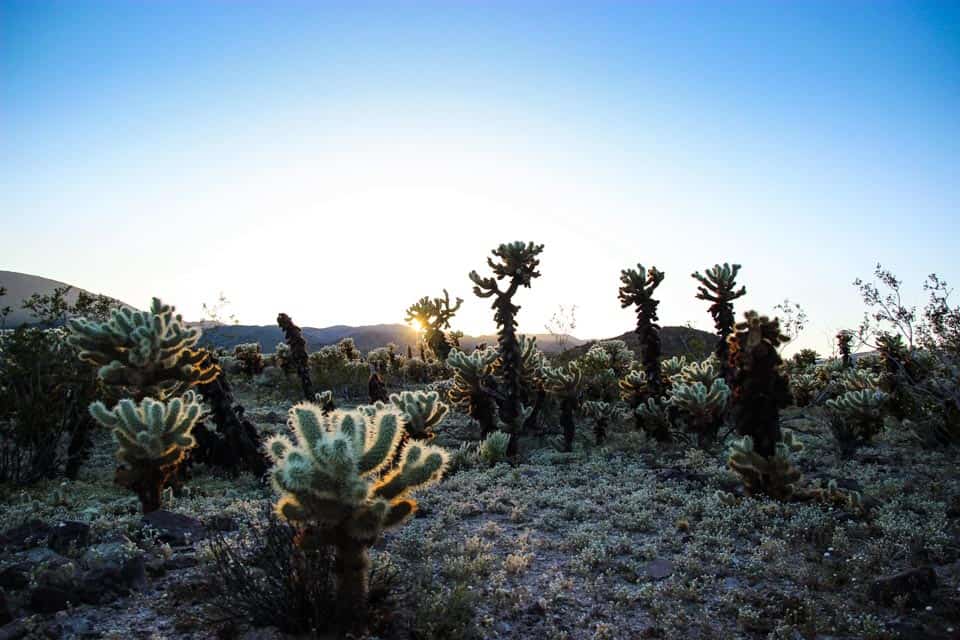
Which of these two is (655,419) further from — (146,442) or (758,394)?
(146,442)

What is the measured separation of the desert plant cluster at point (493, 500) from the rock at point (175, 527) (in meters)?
0.05

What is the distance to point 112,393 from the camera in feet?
31.2

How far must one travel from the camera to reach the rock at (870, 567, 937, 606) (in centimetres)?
509

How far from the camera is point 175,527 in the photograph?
6.64m

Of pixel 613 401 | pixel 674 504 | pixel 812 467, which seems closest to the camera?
pixel 674 504

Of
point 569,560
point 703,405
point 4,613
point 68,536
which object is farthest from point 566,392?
point 4,613

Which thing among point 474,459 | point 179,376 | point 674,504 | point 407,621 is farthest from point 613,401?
point 407,621

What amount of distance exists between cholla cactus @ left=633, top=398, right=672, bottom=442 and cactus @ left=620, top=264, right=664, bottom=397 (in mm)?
865

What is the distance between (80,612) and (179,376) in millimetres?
5028

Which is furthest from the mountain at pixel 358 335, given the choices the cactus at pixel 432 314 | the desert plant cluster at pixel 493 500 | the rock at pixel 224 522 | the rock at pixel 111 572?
the rock at pixel 111 572

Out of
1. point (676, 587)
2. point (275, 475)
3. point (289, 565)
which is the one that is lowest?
point (676, 587)

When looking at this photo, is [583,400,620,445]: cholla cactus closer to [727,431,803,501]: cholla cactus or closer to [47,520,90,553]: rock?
[727,431,803,501]: cholla cactus

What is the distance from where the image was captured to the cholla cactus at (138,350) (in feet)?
29.1

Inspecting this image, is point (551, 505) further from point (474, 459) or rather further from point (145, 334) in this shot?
point (145, 334)
